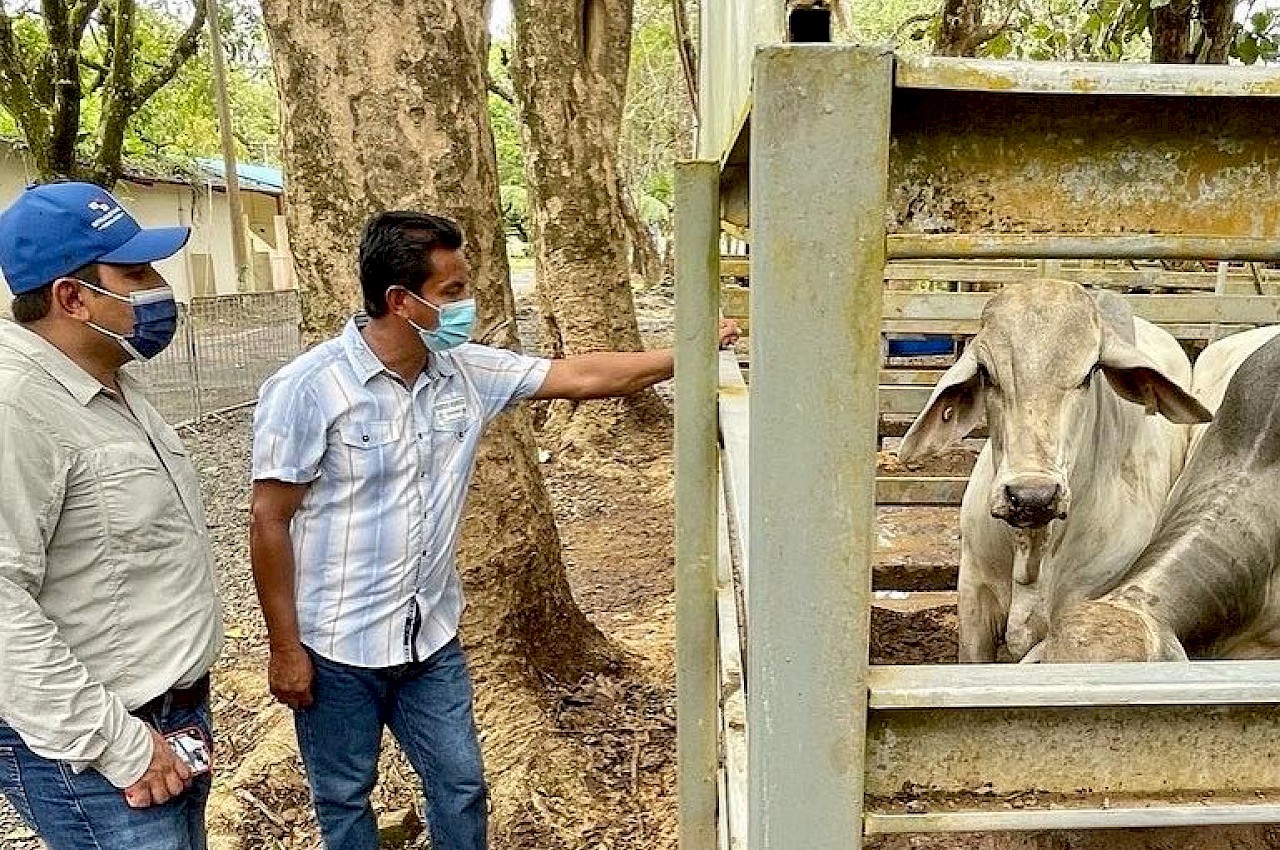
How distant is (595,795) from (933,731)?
263cm

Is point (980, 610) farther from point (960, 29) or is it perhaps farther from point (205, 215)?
point (205, 215)

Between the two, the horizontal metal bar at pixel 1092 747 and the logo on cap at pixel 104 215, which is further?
the logo on cap at pixel 104 215

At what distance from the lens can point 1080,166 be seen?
0.99 m

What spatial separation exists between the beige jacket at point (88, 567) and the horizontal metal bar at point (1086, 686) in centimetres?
142

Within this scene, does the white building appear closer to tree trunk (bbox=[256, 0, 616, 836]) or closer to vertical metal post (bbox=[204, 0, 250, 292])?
vertical metal post (bbox=[204, 0, 250, 292])

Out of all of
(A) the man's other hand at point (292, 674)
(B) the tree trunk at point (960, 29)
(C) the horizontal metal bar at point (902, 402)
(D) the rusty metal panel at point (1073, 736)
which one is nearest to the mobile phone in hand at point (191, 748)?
(A) the man's other hand at point (292, 674)

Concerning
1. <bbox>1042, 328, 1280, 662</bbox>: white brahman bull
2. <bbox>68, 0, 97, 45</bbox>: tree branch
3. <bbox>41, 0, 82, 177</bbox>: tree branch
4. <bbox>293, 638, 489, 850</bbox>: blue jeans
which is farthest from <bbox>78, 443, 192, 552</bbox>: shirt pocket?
<bbox>68, 0, 97, 45</bbox>: tree branch

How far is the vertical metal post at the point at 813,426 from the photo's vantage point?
0.94 m

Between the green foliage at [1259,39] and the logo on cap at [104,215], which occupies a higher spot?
the green foliage at [1259,39]

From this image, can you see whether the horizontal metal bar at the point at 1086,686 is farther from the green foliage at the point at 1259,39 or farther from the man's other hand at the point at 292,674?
the green foliage at the point at 1259,39

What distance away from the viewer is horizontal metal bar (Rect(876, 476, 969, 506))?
13.0ft

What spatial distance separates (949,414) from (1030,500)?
40cm

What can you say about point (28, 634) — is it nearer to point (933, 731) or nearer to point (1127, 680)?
point (933, 731)

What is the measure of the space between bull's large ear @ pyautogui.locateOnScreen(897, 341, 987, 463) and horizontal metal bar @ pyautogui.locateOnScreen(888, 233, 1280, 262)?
5.19 ft
